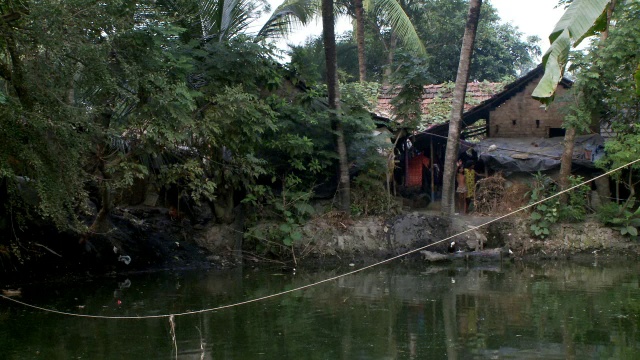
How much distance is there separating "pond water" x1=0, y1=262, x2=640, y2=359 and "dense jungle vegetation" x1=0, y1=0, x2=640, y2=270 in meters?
1.50

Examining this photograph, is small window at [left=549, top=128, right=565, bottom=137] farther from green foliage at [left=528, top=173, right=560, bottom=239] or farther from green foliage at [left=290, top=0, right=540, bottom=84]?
green foliage at [left=290, top=0, right=540, bottom=84]

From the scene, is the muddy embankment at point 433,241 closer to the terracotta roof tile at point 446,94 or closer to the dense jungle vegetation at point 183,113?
the dense jungle vegetation at point 183,113

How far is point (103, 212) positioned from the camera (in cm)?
1171

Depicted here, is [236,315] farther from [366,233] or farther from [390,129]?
[390,129]

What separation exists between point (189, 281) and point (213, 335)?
14.5ft

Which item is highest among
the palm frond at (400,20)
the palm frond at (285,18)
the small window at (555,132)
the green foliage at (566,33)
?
the palm frond at (400,20)

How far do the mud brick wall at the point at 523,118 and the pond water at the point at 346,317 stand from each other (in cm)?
581

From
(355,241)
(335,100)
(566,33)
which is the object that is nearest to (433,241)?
(355,241)

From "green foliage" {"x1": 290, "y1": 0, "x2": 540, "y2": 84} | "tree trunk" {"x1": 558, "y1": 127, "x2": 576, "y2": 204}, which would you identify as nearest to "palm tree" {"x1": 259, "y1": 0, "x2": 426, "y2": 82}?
"green foliage" {"x1": 290, "y1": 0, "x2": 540, "y2": 84}

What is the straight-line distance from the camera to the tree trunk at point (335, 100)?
1491 cm

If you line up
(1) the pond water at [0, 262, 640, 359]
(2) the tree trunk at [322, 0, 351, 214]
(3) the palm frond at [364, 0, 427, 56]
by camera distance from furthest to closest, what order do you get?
(3) the palm frond at [364, 0, 427, 56]
(2) the tree trunk at [322, 0, 351, 214]
(1) the pond water at [0, 262, 640, 359]

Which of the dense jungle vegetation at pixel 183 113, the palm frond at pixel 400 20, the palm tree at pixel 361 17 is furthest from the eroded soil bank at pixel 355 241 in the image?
the palm frond at pixel 400 20

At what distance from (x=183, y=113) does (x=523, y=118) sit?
35.4ft

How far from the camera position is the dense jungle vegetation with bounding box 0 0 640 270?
8312 mm
